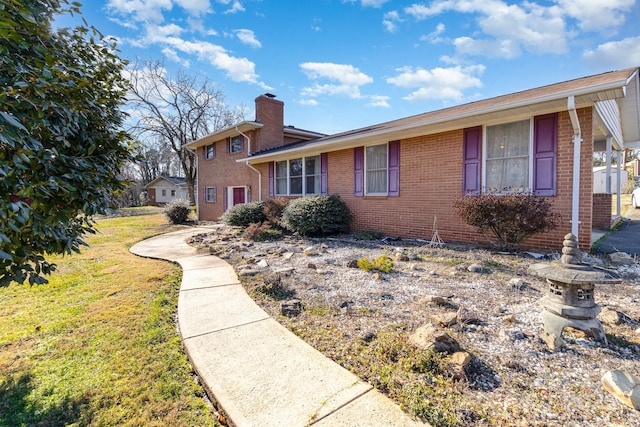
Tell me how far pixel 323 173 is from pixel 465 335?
8.88 meters

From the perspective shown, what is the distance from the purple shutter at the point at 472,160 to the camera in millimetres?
7285

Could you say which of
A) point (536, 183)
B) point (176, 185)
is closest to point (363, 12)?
point (536, 183)

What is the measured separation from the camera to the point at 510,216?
19.5 feet

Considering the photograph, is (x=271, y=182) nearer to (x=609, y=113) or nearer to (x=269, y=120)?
(x=269, y=120)

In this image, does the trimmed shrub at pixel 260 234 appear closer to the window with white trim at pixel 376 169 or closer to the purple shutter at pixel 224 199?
the window with white trim at pixel 376 169

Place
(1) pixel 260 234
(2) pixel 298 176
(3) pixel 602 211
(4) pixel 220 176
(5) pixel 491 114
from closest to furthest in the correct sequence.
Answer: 1. (5) pixel 491 114
2. (3) pixel 602 211
3. (1) pixel 260 234
4. (2) pixel 298 176
5. (4) pixel 220 176

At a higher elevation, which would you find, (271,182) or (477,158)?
(477,158)

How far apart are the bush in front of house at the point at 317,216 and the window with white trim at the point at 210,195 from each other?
9.37 metres

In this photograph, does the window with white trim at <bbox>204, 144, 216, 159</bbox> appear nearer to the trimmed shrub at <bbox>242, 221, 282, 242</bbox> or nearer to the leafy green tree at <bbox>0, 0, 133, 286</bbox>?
the trimmed shrub at <bbox>242, 221, 282, 242</bbox>

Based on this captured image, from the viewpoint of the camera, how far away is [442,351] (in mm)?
2447

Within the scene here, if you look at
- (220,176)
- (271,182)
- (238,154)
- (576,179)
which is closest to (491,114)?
(576,179)

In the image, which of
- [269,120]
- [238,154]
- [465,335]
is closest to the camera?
[465,335]

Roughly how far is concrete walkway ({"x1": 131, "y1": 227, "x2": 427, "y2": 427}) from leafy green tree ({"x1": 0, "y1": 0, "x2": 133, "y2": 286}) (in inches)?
57.5

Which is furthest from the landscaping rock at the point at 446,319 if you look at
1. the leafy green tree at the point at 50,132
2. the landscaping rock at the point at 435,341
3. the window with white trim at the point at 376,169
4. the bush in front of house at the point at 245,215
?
the bush in front of house at the point at 245,215
